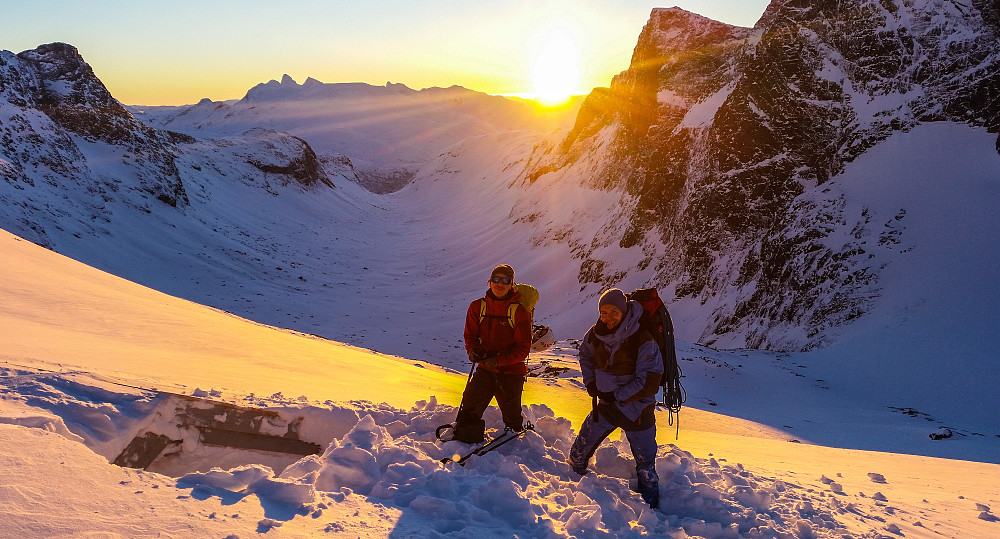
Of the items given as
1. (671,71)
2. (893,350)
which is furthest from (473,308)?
(671,71)

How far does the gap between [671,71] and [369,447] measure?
36.8 m

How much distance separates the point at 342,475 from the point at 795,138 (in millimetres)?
27530

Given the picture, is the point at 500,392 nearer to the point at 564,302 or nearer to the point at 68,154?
the point at 564,302

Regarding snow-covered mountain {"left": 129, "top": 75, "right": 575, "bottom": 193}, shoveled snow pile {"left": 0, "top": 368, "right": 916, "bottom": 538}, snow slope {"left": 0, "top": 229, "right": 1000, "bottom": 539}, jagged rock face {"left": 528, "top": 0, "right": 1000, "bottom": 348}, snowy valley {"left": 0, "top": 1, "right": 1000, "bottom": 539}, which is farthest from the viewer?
snow-covered mountain {"left": 129, "top": 75, "right": 575, "bottom": 193}

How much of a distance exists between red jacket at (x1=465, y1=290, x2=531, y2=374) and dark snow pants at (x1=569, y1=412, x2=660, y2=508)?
38.1 inches

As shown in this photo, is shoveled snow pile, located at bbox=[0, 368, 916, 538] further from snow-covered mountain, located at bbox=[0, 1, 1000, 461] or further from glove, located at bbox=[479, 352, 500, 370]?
snow-covered mountain, located at bbox=[0, 1, 1000, 461]

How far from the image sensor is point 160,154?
120ft

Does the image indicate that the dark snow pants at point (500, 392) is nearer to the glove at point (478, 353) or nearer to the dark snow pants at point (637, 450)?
the glove at point (478, 353)

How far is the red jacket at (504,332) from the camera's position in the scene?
561cm

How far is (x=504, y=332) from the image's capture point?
5637mm

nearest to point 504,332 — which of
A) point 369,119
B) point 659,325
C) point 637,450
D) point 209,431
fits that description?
point 659,325

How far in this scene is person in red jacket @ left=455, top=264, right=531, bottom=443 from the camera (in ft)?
18.2

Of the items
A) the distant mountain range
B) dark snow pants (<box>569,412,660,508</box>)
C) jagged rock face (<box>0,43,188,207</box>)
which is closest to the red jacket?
dark snow pants (<box>569,412,660,508</box>)

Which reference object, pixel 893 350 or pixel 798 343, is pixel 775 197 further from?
pixel 893 350
